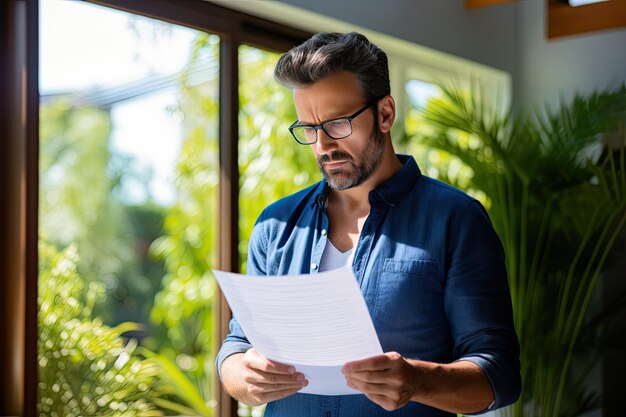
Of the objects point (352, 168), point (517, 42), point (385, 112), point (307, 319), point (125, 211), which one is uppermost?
point (517, 42)

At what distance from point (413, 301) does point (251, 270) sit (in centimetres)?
38

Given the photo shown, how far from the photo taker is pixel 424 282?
1.54 metres

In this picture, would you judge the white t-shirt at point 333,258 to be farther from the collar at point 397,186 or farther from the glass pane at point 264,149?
the glass pane at point 264,149

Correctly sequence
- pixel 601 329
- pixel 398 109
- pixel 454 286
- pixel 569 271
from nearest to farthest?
1. pixel 454 286
2. pixel 569 271
3. pixel 601 329
4. pixel 398 109

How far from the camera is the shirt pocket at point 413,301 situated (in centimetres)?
154

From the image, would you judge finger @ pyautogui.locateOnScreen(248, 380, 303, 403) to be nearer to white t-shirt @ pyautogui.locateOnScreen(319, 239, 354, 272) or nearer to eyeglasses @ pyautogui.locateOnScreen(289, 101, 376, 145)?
white t-shirt @ pyautogui.locateOnScreen(319, 239, 354, 272)

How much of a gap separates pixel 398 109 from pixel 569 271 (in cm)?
117

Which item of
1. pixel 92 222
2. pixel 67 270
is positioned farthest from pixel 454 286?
pixel 92 222

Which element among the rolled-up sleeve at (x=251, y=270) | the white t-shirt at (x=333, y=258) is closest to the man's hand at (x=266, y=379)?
the rolled-up sleeve at (x=251, y=270)

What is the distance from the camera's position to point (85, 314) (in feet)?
9.91

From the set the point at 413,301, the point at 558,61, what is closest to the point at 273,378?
the point at 413,301

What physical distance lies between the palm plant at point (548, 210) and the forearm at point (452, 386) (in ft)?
7.09

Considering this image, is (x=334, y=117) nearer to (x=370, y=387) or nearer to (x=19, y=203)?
(x=370, y=387)

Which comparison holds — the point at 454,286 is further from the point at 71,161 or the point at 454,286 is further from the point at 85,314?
the point at 71,161
